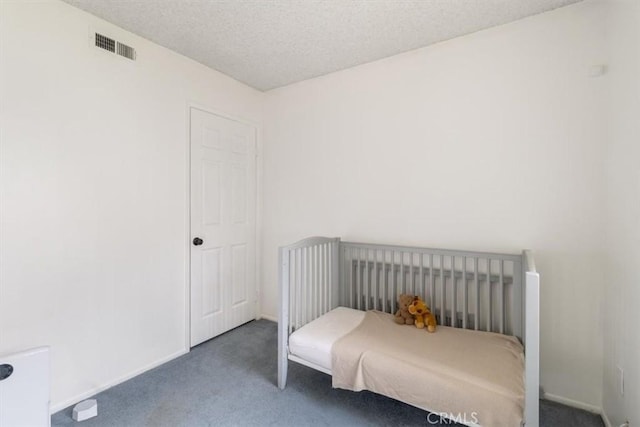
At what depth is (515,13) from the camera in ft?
6.27

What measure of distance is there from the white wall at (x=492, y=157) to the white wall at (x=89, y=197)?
1278 millimetres

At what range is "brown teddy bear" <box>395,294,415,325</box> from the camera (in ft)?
6.75

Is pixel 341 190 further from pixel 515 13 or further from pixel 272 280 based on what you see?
pixel 515 13

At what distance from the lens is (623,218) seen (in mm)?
1496

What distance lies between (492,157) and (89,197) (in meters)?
2.71

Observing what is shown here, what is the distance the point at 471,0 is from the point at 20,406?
3.19 meters

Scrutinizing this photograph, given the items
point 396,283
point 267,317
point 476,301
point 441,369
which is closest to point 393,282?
point 396,283

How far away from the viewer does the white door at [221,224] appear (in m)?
2.61

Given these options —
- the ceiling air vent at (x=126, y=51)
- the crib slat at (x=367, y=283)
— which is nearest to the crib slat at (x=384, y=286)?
the crib slat at (x=367, y=283)

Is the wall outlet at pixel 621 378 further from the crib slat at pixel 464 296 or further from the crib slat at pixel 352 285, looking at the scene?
the crib slat at pixel 352 285

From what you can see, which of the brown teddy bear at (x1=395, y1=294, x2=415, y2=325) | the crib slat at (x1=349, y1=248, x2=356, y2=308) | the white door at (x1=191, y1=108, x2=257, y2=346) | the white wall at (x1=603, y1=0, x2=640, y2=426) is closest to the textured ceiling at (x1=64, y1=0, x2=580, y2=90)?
the white wall at (x1=603, y1=0, x2=640, y2=426)

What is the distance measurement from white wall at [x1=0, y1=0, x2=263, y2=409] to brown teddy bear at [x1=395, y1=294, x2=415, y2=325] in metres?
1.77

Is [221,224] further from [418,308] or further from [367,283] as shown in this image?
[418,308]

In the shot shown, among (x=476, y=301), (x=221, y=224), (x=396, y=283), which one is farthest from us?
(x=221, y=224)
